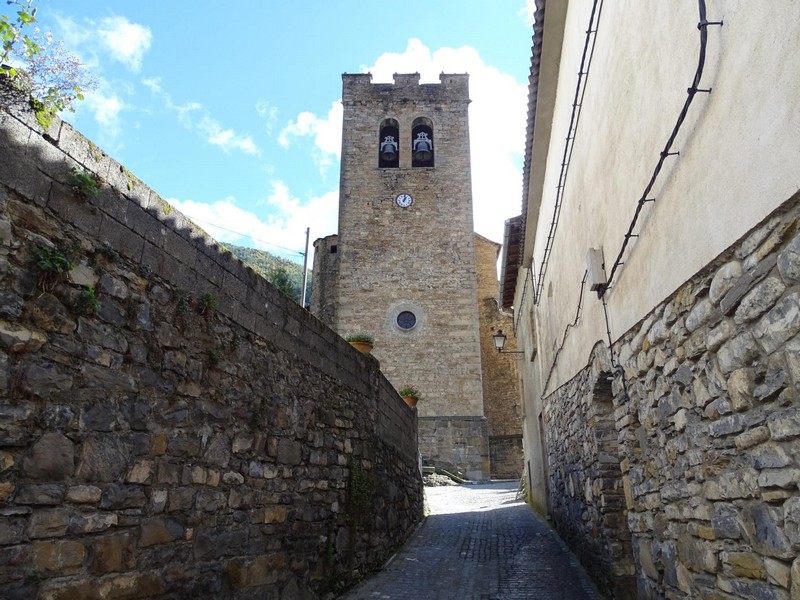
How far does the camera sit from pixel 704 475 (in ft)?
9.66

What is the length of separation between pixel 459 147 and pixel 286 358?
59.7 feet

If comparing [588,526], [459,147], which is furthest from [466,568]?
[459,147]

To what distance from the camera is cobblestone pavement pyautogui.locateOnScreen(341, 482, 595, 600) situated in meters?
5.58

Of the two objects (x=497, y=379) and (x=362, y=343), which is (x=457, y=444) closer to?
(x=497, y=379)

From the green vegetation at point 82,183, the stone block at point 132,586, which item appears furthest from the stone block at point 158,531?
the green vegetation at point 82,183

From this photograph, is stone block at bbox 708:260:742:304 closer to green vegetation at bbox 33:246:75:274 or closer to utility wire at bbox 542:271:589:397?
utility wire at bbox 542:271:589:397

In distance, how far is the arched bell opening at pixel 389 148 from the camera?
21500 millimetres

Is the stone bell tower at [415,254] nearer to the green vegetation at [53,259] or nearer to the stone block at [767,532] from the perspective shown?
the stone block at [767,532]

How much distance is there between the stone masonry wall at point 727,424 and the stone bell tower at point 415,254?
1458cm

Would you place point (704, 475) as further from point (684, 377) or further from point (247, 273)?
point (247, 273)

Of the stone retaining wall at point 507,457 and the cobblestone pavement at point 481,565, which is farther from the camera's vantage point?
the stone retaining wall at point 507,457

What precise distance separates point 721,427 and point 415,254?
17749 mm

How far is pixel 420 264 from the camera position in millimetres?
20125

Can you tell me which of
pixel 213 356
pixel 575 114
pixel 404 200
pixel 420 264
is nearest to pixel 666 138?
pixel 575 114
